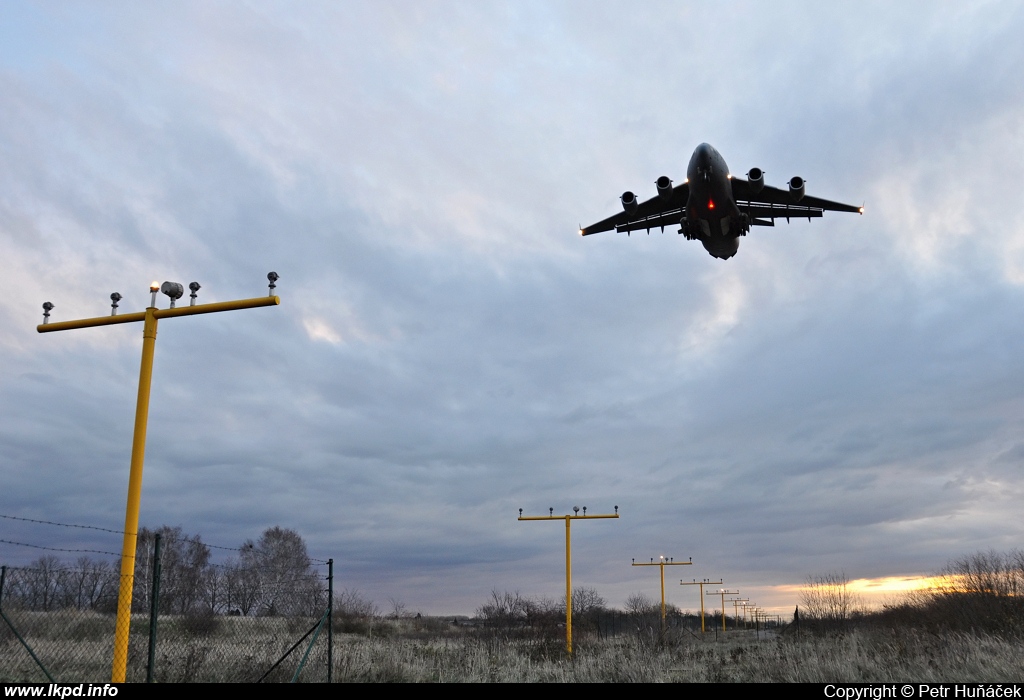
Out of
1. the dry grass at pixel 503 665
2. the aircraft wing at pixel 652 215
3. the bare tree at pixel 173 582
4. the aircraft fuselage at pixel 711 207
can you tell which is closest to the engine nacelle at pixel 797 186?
the aircraft fuselage at pixel 711 207

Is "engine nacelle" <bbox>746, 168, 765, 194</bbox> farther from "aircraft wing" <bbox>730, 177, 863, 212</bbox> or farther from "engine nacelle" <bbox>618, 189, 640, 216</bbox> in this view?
"engine nacelle" <bbox>618, 189, 640, 216</bbox>

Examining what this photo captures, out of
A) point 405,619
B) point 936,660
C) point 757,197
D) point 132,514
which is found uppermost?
point 757,197

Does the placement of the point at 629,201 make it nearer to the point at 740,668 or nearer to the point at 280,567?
the point at 740,668

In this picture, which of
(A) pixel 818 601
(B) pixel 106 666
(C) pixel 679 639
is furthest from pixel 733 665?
(A) pixel 818 601

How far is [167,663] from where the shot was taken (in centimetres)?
1401

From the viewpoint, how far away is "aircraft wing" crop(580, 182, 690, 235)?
27438 mm

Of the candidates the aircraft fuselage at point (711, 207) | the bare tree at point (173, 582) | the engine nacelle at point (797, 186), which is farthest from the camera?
the bare tree at point (173, 582)

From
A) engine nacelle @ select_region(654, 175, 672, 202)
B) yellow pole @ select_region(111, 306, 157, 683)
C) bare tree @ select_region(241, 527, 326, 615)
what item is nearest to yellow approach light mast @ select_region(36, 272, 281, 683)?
yellow pole @ select_region(111, 306, 157, 683)

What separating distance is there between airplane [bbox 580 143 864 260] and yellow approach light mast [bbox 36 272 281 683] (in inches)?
692

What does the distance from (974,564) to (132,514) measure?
3887 centimetres

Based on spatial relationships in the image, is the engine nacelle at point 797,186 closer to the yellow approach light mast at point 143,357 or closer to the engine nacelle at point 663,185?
the engine nacelle at point 663,185

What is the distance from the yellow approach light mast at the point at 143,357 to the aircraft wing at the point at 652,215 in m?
20.1

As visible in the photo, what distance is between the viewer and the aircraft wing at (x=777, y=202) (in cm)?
2652
